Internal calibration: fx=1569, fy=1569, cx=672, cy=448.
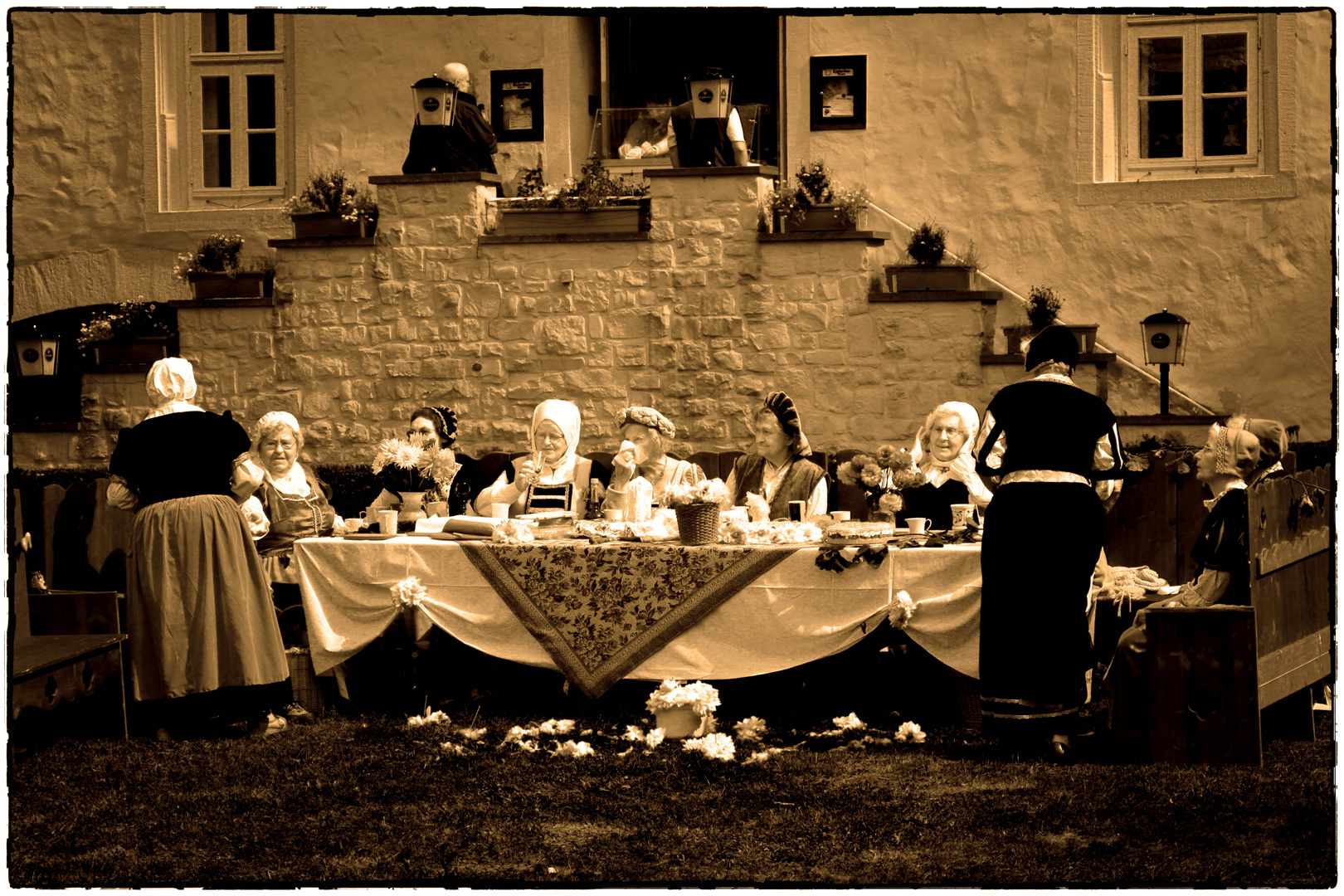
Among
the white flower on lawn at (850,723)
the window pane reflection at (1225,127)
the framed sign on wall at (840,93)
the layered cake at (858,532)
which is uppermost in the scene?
the framed sign on wall at (840,93)

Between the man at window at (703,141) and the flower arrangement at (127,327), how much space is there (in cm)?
397

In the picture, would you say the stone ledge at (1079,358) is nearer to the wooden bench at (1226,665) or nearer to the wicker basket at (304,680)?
the wooden bench at (1226,665)

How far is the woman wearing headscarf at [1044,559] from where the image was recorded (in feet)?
18.5

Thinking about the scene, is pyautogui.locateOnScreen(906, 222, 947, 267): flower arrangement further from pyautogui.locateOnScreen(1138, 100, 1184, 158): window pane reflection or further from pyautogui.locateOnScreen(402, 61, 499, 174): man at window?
pyautogui.locateOnScreen(402, 61, 499, 174): man at window

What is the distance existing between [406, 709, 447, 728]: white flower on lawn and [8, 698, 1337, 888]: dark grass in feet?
0.49

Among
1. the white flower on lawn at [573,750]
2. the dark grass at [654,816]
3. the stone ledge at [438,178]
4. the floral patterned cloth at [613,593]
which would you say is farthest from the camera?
the stone ledge at [438,178]

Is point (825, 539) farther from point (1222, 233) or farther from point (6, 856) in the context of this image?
point (1222, 233)

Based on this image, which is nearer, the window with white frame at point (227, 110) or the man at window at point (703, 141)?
the man at window at point (703, 141)

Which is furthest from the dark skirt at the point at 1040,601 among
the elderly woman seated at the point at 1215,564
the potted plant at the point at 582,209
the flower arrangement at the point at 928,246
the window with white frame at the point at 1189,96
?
the window with white frame at the point at 1189,96

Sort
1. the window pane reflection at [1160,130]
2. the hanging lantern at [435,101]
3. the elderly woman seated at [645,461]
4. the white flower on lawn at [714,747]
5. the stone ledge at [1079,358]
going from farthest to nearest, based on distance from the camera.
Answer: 1. the window pane reflection at [1160,130]
2. the hanging lantern at [435,101]
3. the stone ledge at [1079,358]
4. the elderly woman seated at [645,461]
5. the white flower on lawn at [714,747]

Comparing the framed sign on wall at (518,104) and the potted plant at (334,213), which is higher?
the framed sign on wall at (518,104)

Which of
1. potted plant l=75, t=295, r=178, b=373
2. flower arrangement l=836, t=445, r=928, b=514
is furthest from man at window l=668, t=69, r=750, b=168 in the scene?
flower arrangement l=836, t=445, r=928, b=514

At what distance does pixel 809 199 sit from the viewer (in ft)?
33.8

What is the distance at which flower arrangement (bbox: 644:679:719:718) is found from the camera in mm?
5980
